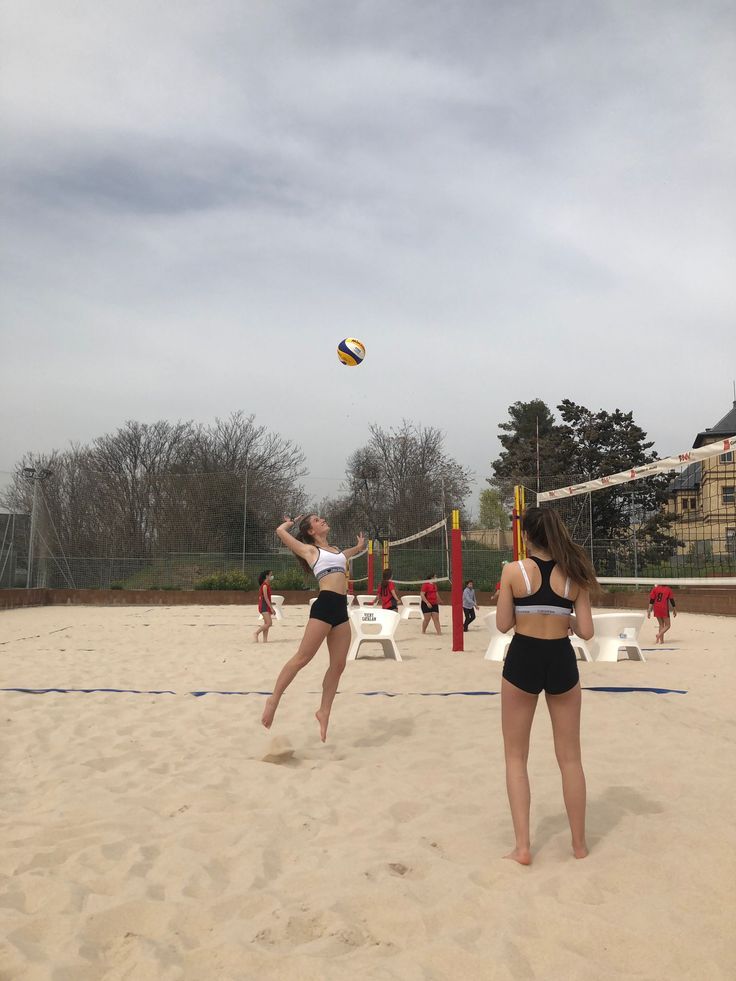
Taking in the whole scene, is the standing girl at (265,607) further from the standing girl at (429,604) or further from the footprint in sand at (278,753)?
the footprint in sand at (278,753)

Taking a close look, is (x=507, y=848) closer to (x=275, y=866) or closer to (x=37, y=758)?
(x=275, y=866)

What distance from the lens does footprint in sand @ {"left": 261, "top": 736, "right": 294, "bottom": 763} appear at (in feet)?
13.7

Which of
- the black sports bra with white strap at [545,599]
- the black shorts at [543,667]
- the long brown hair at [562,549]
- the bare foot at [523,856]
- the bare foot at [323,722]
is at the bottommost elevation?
the bare foot at [523,856]

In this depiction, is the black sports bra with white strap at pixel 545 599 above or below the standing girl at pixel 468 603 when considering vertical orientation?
above

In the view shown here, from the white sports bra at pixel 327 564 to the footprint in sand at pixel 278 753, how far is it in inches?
37.9

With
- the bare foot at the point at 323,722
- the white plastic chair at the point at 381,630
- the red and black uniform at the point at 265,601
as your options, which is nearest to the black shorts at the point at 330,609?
the bare foot at the point at 323,722

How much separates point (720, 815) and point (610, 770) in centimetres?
75

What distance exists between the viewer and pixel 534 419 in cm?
4891

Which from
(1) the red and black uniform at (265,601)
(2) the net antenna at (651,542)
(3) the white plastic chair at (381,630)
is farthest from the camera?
(2) the net antenna at (651,542)

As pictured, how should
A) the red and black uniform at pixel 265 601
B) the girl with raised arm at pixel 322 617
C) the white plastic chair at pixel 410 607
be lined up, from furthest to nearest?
the white plastic chair at pixel 410 607
the red and black uniform at pixel 265 601
the girl with raised arm at pixel 322 617

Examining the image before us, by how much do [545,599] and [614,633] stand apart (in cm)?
621

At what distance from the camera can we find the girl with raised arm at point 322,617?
4417 mm

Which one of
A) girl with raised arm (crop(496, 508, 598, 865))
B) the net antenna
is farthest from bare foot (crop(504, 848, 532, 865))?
the net antenna

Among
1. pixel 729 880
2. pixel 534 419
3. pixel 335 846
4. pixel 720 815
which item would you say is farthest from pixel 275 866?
pixel 534 419
